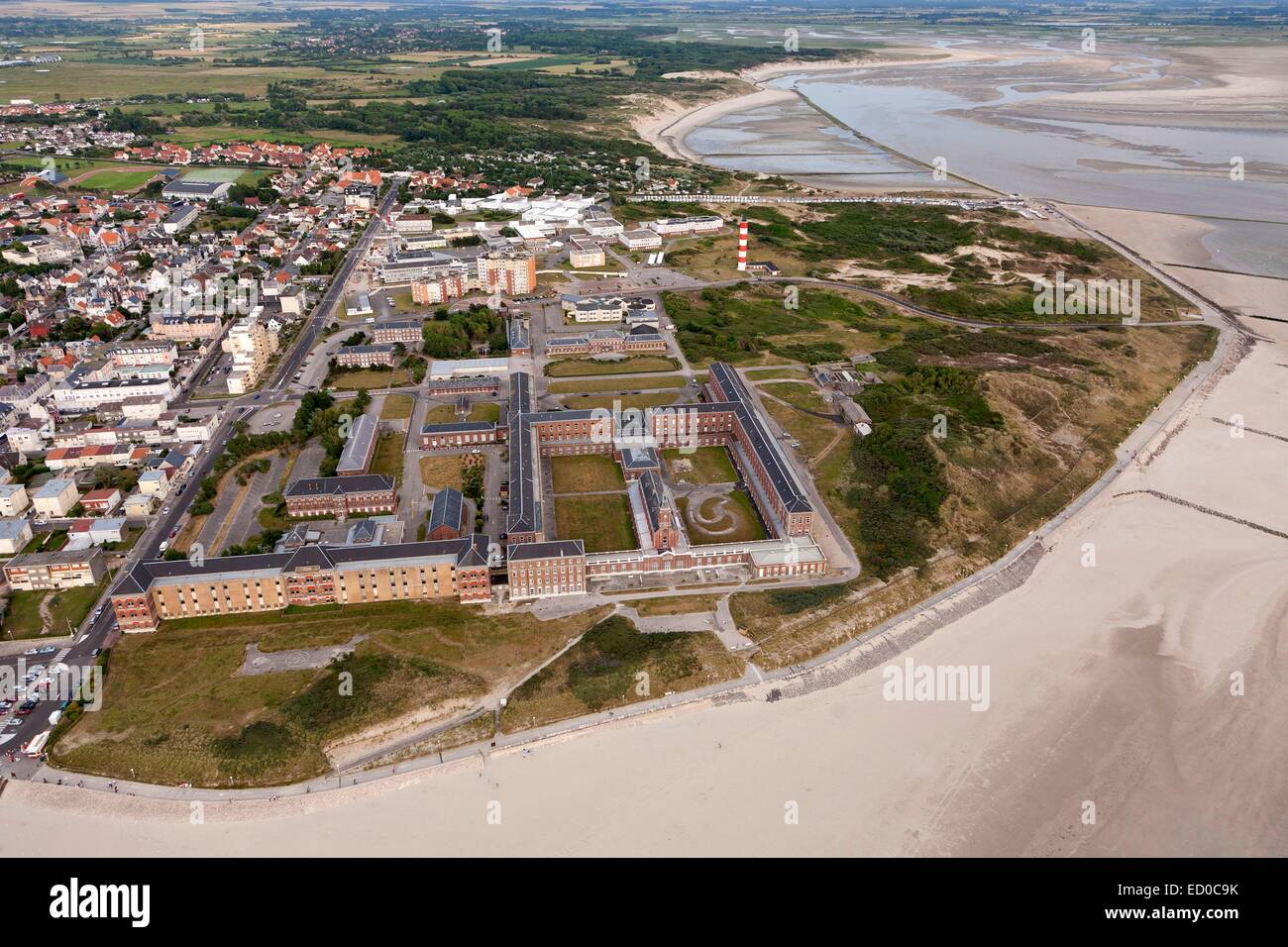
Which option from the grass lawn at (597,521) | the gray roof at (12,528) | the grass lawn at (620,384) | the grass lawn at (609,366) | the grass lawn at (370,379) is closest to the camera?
the gray roof at (12,528)

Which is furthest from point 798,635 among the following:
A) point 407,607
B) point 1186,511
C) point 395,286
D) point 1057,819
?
point 395,286

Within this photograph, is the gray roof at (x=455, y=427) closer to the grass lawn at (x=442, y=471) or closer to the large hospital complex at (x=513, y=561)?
the grass lawn at (x=442, y=471)

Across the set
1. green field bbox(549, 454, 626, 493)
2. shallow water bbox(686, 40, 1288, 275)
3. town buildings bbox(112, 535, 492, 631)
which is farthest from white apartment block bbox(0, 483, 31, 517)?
shallow water bbox(686, 40, 1288, 275)

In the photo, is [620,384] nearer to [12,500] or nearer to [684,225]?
[12,500]

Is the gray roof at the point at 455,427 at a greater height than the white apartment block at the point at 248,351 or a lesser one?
lesser

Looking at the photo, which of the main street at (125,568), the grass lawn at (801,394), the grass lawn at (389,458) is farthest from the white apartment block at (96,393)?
the grass lawn at (801,394)

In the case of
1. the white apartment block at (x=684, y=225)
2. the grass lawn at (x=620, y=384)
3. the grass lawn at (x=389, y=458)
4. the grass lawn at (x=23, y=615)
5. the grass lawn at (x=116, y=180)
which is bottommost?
the grass lawn at (x=23, y=615)
